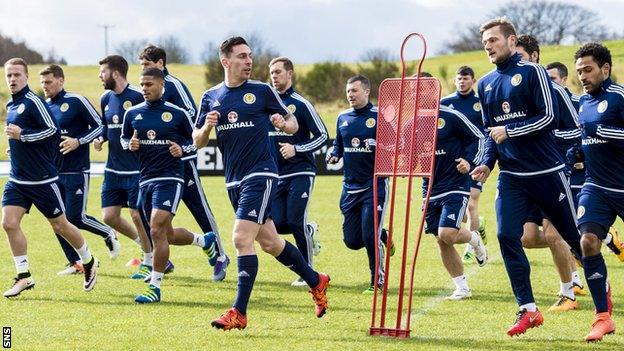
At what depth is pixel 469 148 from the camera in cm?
1139

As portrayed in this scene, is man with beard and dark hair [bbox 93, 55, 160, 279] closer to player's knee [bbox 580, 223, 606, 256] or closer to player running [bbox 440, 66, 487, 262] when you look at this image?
player running [bbox 440, 66, 487, 262]

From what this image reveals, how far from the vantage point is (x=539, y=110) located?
Answer: 861 cm

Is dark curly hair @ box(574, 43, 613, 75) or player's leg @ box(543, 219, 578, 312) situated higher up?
dark curly hair @ box(574, 43, 613, 75)

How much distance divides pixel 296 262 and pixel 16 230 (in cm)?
338

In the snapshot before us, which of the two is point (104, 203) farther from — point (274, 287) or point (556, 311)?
point (556, 311)

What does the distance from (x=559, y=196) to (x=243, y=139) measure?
2.56 meters

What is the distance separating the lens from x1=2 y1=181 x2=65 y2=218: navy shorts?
1124 cm

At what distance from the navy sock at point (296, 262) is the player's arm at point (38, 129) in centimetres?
313

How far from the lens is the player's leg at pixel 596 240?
862 cm

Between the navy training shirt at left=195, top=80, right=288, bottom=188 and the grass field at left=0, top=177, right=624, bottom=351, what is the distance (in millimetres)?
1323

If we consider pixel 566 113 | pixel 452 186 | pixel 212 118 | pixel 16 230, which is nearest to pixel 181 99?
pixel 16 230

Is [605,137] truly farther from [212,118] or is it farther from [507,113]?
[212,118]

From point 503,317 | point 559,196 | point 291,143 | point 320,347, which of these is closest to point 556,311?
point 503,317

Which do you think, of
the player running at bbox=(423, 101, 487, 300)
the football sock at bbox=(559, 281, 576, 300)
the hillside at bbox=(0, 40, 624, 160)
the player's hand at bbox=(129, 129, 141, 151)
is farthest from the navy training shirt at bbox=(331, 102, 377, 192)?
the hillside at bbox=(0, 40, 624, 160)
